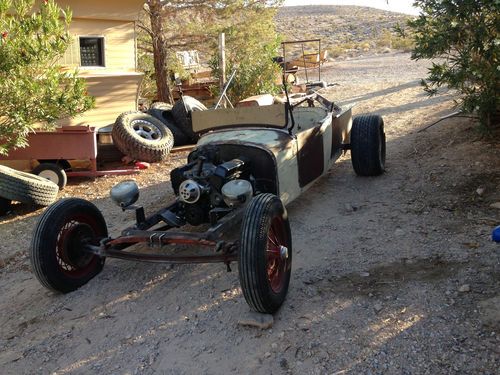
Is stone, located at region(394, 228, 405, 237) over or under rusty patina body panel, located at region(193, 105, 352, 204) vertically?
under

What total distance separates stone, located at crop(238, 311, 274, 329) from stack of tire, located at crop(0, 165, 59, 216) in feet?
13.6

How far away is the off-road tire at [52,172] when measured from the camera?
7898 mm

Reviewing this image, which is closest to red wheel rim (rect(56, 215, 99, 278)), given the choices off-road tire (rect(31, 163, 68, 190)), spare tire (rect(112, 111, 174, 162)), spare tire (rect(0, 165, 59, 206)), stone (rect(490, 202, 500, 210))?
spare tire (rect(0, 165, 59, 206))

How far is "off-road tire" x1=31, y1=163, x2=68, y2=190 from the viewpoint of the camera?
25.9ft

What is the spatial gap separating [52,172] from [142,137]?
1853 mm

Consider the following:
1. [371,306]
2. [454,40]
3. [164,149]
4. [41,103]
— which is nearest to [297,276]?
[371,306]

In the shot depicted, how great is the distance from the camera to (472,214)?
17.1 feet

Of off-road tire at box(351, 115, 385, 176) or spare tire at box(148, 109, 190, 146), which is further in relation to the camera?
spare tire at box(148, 109, 190, 146)

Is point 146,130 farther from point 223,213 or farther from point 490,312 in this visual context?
point 490,312

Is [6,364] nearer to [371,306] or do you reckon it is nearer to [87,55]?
[371,306]

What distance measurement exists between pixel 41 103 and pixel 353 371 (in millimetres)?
5676

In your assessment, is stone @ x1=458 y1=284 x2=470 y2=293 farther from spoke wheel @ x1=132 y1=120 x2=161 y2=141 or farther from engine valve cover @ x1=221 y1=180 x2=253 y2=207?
spoke wheel @ x1=132 y1=120 x2=161 y2=141

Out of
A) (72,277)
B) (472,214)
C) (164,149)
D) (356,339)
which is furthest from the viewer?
(164,149)

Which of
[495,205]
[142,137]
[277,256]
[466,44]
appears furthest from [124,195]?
[142,137]
